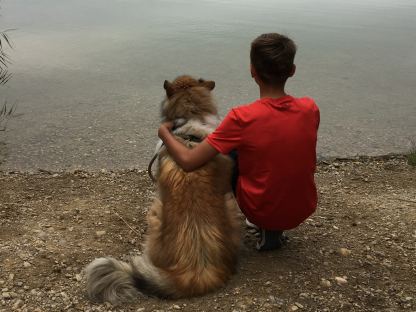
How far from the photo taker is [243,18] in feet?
39.5

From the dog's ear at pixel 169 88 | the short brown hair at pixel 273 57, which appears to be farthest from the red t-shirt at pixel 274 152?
the dog's ear at pixel 169 88

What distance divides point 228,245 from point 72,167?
9.45 ft

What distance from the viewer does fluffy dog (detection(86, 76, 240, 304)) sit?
2885 millimetres

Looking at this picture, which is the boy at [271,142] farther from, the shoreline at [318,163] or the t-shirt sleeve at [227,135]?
the shoreline at [318,163]

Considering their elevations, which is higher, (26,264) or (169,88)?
(169,88)

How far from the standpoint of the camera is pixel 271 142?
9.68 ft

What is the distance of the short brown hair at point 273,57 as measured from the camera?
294cm

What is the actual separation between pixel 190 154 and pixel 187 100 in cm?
58

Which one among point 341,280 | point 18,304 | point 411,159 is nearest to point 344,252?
point 341,280

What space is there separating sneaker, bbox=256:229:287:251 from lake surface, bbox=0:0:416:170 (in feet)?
7.58

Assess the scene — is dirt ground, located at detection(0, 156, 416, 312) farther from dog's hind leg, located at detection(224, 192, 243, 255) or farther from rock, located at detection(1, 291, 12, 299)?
dog's hind leg, located at detection(224, 192, 243, 255)

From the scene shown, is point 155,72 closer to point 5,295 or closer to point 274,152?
point 274,152

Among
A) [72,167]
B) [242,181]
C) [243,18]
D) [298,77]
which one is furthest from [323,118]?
[243,18]

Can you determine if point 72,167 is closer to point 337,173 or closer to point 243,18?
point 337,173
